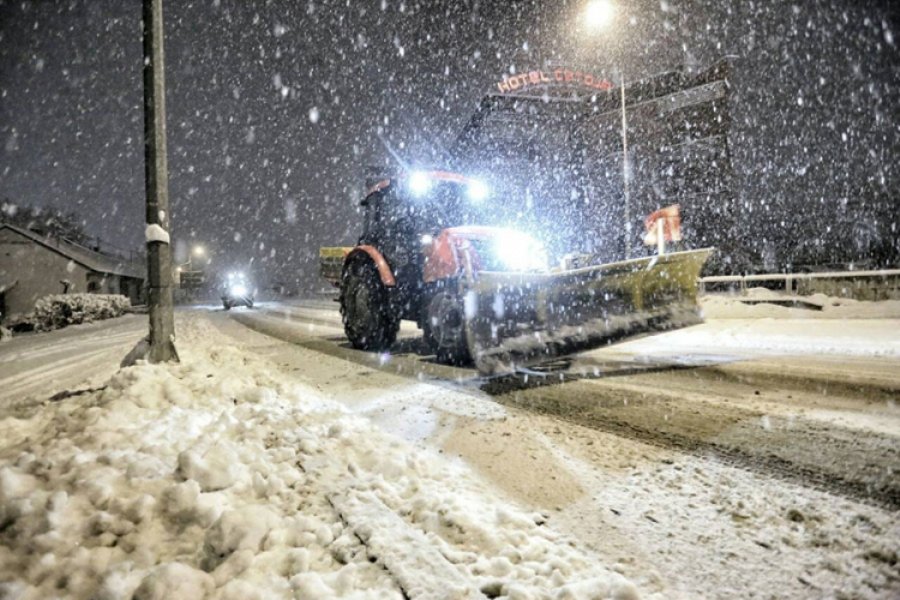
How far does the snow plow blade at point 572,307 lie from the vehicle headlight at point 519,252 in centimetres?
108

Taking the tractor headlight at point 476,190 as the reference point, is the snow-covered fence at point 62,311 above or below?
below

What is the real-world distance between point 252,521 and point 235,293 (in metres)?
32.8

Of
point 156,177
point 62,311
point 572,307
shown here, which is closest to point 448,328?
point 572,307

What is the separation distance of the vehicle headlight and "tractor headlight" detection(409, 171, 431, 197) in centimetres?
131

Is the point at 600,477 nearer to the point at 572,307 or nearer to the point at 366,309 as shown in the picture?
the point at 572,307

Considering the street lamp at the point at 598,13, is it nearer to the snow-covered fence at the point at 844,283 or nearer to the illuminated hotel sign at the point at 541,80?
the snow-covered fence at the point at 844,283

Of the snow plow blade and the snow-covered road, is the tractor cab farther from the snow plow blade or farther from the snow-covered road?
the snow-covered road

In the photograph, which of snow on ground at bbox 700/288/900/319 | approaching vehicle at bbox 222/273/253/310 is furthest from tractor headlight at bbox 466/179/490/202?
approaching vehicle at bbox 222/273/253/310

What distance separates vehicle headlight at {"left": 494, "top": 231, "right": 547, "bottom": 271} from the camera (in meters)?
6.53

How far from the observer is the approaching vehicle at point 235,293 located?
31.3m

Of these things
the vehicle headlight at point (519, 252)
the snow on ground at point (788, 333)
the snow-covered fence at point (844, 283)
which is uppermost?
the vehicle headlight at point (519, 252)

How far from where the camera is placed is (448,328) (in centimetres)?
577

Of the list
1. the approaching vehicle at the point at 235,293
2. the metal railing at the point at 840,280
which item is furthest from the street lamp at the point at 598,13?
the approaching vehicle at the point at 235,293

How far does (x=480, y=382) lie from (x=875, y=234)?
72.7 ft
